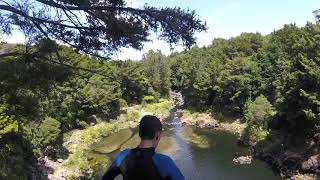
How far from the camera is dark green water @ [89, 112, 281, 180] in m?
34.7

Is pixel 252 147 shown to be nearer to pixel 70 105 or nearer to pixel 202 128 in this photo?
pixel 202 128

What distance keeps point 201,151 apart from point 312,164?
12938mm

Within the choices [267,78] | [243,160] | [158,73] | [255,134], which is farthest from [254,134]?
[158,73]

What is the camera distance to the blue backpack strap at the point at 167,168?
14.7 feet

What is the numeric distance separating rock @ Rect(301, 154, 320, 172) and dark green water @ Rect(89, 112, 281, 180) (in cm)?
224

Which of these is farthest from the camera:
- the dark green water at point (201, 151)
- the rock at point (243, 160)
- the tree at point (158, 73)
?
the tree at point (158, 73)

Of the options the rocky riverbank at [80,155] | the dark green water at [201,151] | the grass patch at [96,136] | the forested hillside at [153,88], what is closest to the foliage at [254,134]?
the forested hillside at [153,88]

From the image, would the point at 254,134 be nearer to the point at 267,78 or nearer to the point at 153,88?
the point at 267,78

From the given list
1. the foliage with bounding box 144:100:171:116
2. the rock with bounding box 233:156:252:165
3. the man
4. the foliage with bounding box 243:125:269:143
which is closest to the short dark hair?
the man

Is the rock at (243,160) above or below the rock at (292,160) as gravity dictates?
below

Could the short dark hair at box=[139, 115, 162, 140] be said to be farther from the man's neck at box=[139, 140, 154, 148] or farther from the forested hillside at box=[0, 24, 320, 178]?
the forested hillside at box=[0, 24, 320, 178]

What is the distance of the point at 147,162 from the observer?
457 centimetres

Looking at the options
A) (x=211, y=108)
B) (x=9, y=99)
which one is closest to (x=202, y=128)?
(x=211, y=108)

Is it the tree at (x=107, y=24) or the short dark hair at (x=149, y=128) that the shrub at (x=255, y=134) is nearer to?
the tree at (x=107, y=24)
